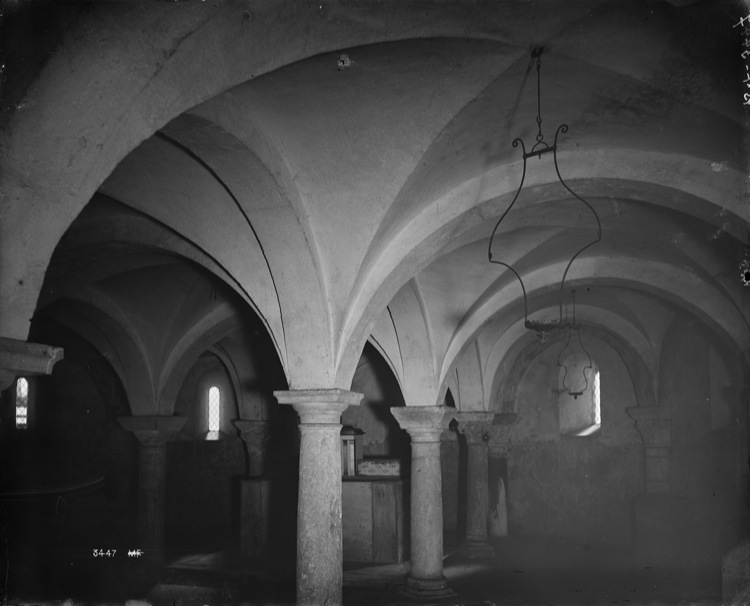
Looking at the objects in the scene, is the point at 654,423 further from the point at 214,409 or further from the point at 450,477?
the point at 214,409

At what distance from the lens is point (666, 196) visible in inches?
278

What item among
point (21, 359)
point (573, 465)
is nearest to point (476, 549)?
point (573, 465)

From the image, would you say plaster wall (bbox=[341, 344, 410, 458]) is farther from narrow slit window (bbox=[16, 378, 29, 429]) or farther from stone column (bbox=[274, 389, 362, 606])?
stone column (bbox=[274, 389, 362, 606])

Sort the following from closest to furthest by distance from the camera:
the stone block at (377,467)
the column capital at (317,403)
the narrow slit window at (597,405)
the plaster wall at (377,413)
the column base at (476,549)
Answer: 1. the column capital at (317,403)
2. the column base at (476,549)
3. the stone block at (377,467)
4. the narrow slit window at (597,405)
5. the plaster wall at (377,413)

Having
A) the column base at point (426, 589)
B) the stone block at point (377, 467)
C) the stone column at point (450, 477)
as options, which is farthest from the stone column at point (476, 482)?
the column base at point (426, 589)

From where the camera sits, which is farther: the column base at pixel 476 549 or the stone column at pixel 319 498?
the column base at pixel 476 549

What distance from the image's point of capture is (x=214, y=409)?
18375 mm

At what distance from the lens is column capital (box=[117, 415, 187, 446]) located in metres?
12.9

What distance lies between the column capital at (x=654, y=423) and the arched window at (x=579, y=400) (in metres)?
2.08

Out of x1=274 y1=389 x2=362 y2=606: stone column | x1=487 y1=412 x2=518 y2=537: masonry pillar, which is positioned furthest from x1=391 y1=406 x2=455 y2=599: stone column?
x1=487 y1=412 x2=518 y2=537: masonry pillar

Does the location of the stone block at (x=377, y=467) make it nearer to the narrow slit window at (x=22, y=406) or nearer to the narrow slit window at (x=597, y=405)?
the narrow slit window at (x=597, y=405)

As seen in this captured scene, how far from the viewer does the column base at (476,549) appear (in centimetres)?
1480

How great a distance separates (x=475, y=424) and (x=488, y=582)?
367cm

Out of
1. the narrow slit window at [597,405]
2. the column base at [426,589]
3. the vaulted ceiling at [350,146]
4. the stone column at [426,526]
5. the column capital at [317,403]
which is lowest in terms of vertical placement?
the column base at [426,589]
